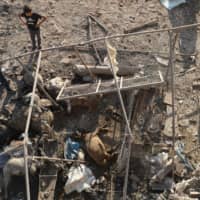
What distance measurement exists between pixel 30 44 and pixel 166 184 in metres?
5.08

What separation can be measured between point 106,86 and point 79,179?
197cm

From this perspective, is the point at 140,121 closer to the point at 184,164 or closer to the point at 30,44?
the point at 184,164

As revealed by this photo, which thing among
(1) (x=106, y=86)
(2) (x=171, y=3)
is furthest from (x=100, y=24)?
(1) (x=106, y=86)

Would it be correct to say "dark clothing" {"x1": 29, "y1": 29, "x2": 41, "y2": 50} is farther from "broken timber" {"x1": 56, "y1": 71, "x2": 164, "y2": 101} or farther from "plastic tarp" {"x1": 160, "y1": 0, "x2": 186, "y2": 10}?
"plastic tarp" {"x1": 160, "y1": 0, "x2": 186, "y2": 10}

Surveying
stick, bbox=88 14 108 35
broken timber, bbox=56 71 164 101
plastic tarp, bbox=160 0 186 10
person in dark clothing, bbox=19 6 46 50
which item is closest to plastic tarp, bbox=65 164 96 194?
broken timber, bbox=56 71 164 101

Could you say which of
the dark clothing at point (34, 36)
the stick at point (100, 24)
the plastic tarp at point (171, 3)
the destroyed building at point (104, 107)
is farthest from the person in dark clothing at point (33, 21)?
the plastic tarp at point (171, 3)

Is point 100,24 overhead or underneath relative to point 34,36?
overhead

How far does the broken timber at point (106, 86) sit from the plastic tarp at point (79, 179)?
4.69 feet

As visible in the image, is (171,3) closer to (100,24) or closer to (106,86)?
(100,24)

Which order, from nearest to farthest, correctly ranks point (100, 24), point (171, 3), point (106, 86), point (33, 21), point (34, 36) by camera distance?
point (106, 86) → point (33, 21) → point (34, 36) → point (100, 24) → point (171, 3)

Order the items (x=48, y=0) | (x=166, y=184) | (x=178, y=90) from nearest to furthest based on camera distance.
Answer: (x=166, y=184)
(x=178, y=90)
(x=48, y=0)

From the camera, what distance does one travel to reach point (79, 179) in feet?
29.2

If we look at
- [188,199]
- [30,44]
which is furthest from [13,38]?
[188,199]

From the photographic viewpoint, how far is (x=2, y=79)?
10.9 metres
